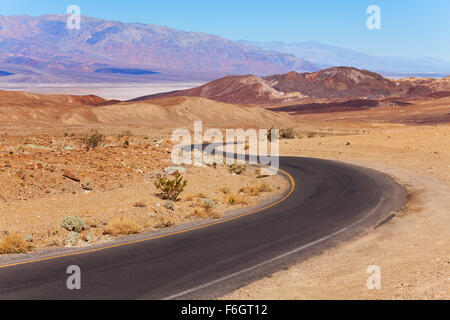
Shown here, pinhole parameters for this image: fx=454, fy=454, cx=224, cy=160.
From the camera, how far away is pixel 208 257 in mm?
12359

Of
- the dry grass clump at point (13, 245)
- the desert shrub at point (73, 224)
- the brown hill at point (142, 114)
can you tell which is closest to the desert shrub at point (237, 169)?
the desert shrub at point (73, 224)

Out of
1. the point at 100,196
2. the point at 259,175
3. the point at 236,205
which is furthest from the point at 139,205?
the point at 259,175

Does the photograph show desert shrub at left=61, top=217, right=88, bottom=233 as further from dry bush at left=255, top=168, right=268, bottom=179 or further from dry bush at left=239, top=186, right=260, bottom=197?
dry bush at left=255, top=168, right=268, bottom=179

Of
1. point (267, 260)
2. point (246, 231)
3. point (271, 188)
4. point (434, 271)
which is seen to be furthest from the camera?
point (271, 188)

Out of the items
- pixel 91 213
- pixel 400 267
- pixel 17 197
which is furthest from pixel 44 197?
pixel 400 267

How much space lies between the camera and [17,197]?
19.5 metres

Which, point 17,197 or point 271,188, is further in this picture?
point 271,188

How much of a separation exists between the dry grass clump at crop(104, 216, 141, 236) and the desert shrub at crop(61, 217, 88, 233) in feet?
2.74

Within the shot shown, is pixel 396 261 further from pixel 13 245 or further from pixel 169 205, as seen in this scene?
pixel 13 245

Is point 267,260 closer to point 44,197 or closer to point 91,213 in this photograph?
point 91,213

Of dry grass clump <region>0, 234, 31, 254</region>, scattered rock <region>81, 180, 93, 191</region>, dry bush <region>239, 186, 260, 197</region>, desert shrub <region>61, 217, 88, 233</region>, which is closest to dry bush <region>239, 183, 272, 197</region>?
dry bush <region>239, 186, 260, 197</region>

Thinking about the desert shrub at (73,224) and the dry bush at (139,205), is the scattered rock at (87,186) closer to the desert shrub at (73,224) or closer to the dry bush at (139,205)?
the dry bush at (139,205)
